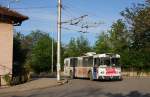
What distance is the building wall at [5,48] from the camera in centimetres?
3466

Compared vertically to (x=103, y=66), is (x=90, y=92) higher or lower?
lower

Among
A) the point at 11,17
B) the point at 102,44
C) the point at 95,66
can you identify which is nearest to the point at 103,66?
the point at 95,66

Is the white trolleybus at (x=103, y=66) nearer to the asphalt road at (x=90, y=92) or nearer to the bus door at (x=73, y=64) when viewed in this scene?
the bus door at (x=73, y=64)

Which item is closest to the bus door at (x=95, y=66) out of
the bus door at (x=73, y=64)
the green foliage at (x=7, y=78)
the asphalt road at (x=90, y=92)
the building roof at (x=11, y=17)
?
the bus door at (x=73, y=64)

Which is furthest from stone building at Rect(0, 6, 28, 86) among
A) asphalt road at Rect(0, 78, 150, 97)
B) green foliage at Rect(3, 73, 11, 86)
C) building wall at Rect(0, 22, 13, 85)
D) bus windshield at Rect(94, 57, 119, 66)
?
bus windshield at Rect(94, 57, 119, 66)

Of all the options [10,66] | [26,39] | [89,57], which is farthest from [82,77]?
[26,39]

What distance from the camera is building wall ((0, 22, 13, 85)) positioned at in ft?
114

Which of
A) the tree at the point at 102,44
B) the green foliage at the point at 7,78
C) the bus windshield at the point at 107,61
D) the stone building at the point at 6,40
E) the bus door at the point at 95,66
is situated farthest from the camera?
the tree at the point at 102,44

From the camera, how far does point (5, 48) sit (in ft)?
115

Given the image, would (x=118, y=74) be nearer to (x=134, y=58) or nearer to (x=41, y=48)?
(x=134, y=58)

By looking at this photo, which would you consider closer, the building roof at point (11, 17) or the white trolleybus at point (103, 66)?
the building roof at point (11, 17)

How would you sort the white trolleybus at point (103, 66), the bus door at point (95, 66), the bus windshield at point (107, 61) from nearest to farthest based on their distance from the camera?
1. the white trolleybus at point (103, 66)
2. the bus windshield at point (107, 61)
3. the bus door at point (95, 66)

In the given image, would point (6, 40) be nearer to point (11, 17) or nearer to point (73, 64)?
point (11, 17)

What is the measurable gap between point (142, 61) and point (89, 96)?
150 ft
